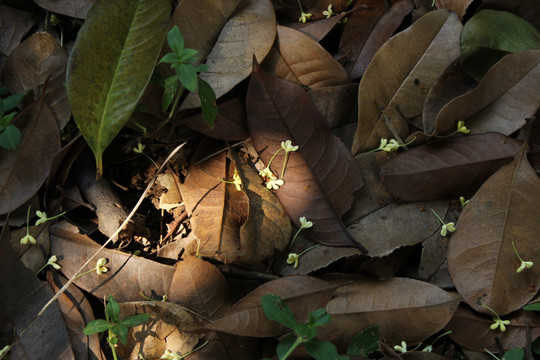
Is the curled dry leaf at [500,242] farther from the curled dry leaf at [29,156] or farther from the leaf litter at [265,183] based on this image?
the curled dry leaf at [29,156]

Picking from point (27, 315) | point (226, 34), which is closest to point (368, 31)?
point (226, 34)

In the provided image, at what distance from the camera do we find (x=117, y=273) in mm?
1506

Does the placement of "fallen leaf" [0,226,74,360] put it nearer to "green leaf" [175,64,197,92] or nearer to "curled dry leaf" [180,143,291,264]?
"curled dry leaf" [180,143,291,264]

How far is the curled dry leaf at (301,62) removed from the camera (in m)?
1.69

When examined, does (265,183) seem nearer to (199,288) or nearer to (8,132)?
(199,288)

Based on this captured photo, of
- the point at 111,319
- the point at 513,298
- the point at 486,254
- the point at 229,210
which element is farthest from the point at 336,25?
the point at 111,319

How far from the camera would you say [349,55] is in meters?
1.77

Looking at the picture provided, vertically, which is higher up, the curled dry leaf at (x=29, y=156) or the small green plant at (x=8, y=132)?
the small green plant at (x=8, y=132)

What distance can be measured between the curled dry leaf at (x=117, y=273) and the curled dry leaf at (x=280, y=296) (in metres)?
0.23

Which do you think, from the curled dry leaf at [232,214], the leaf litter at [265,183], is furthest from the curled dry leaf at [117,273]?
the curled dry leaf at [232,214]

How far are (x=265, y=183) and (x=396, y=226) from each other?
407 millimetres

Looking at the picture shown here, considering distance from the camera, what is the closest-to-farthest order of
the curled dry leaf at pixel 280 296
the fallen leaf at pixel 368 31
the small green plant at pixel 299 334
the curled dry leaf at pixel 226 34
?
the small green plant at pixel 299 334 < the curled dry leaf at pixel 280 296 < the curled dry leaf at pixel 226 34 < the fallen leaf at pixel 368 31

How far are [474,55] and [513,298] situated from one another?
0.74 meters

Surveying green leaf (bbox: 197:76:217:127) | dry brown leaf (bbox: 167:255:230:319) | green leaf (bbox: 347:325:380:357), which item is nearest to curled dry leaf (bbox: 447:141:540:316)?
green leaf (bbox: 347:325:380:357)
